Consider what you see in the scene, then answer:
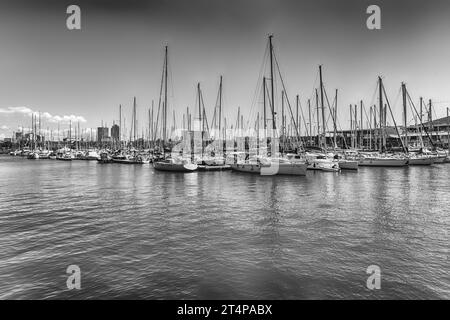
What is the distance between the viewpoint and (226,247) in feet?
43.8

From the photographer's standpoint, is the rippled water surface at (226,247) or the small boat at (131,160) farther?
the small boat at (131,160)

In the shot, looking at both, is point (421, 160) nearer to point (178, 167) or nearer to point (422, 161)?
point (422, 161)

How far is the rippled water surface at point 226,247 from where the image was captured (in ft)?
31.5

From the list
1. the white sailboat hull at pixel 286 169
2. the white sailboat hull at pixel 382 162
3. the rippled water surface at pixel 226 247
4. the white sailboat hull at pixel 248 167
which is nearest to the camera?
the rippled water surface at pixel 226 247

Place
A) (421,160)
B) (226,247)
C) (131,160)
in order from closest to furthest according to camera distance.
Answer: (226,247)
(421,160)
(131,160)

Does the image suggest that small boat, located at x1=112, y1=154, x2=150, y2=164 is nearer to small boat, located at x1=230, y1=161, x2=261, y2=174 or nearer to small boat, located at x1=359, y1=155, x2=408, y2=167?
small boat, located at x1=230, y1=161, x2=261, y2=174

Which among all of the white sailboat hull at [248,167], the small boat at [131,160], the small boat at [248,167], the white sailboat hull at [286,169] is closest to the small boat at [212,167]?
the small boat at [248,167]

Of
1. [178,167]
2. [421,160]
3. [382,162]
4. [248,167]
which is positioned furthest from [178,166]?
[421,160]

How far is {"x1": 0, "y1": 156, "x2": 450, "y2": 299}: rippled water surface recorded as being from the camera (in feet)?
31.5

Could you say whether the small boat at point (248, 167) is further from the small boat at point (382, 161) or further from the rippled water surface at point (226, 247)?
the small boat at point (382, 161)

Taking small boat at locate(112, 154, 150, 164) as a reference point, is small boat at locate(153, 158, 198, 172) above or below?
below

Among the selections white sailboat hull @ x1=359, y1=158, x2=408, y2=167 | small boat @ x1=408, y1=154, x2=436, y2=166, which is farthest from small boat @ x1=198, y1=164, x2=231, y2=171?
small boat @ x1=408, y1=154, x2=436, y2=166

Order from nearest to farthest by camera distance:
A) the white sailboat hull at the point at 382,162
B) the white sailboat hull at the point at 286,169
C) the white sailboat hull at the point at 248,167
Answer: the white sailboat hull at the point at 286,169 < the white sailboat hull at the point at 248,167 < the white sailboat hull at the point at 382,162
